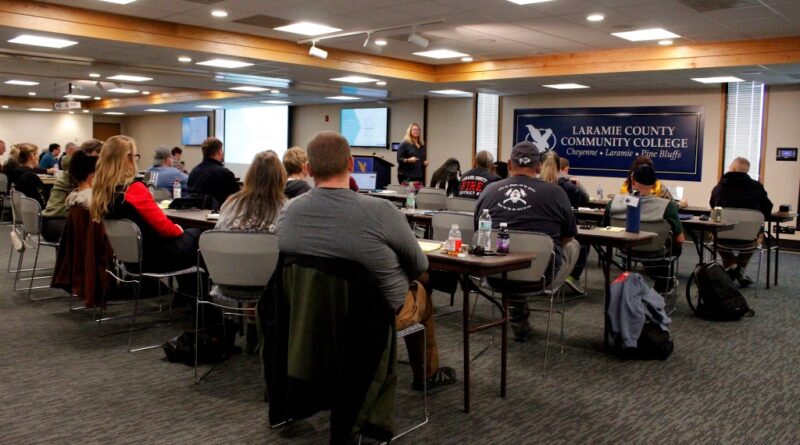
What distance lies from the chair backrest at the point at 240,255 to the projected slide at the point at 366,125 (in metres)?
11.4

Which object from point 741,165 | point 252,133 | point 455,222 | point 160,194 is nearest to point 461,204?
point 455,222

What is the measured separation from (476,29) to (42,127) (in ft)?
56.4

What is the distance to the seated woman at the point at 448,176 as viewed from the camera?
28.1 feet

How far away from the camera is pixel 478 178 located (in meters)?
6.61

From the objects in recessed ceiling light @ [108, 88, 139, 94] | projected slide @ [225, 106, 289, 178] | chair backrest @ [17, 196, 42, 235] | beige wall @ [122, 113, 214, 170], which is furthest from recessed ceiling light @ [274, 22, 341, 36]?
beige wall @ [122, 113, 214, 170]

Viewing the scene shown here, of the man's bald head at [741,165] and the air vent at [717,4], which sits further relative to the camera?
the man's bald head at [741,165]

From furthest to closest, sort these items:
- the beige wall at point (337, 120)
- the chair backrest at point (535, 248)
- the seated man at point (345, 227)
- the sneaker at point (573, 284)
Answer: the beige wall at point (337, 120) < the sneaker at point (573, 284) < the chair backrest at point (535, 248) < the seated man at point (345, 227)

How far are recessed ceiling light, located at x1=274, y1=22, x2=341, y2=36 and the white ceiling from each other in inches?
10.1

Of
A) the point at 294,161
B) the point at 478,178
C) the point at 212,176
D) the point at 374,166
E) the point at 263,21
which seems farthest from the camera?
the point at 374,166

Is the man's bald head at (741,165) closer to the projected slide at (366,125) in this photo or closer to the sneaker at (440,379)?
the sneaker at (440,379)

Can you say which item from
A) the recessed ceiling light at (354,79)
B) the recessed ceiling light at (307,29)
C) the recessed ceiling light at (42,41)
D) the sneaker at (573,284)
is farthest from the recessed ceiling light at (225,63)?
the sneaker at (573,284)

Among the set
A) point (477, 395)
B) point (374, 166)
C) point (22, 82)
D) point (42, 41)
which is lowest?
point (477, 395)

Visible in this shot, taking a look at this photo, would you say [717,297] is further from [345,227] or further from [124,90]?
[124,90]

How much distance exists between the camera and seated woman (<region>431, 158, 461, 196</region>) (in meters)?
8.55
